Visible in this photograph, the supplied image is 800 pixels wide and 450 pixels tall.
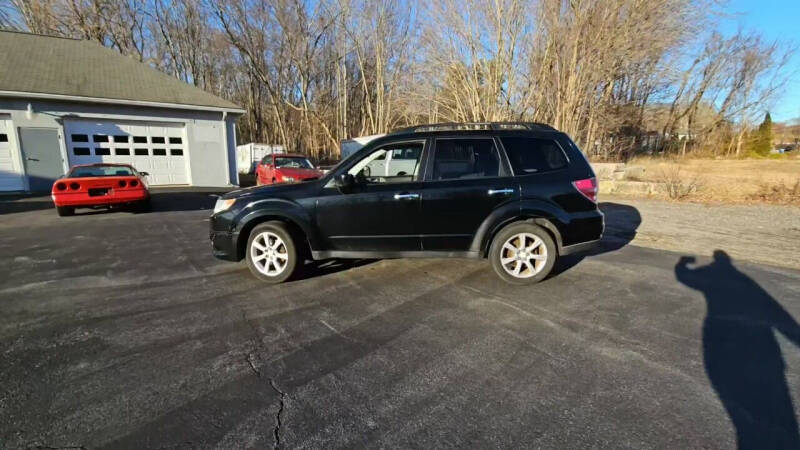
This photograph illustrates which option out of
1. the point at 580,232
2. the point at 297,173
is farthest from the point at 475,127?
the point at 297,173

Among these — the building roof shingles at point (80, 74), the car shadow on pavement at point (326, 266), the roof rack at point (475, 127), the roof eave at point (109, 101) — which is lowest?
the car shadow on pavement at point (326, 266)

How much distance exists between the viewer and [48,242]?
263 inches

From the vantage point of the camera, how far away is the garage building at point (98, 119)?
1363cm

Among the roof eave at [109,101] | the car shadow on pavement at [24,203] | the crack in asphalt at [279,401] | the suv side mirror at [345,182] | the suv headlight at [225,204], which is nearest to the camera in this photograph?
the crack in asphalt at [279,401]

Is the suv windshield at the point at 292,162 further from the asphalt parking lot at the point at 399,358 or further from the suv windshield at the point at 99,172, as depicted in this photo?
the asphalt parking lot at the point at 399,358

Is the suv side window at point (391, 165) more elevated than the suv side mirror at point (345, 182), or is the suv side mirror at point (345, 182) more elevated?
the suv side window at point (391, 165)

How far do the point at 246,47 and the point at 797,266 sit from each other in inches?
1361

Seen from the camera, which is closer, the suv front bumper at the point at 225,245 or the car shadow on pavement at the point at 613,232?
the suv front bumper at the point at 225,245

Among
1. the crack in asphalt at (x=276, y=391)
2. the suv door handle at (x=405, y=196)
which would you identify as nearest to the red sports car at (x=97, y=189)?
the crack in asphalt at (x=276, y=391)

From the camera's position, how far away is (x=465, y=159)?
4.52 meters

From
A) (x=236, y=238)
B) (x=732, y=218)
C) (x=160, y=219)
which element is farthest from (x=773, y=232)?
(x=160, y=219)

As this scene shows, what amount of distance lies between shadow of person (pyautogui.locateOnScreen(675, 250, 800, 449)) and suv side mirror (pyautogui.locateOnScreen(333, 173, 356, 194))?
3673mm

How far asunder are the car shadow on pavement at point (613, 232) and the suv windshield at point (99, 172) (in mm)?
10501

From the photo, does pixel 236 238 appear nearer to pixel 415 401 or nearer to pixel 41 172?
pixel 415 401
